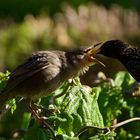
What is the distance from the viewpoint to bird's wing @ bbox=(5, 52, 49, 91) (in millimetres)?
3904

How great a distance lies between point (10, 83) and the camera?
12.9ft

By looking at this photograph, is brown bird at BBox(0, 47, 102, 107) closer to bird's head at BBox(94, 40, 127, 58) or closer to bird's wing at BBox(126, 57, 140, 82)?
bird's head at BBox(94, 40, 127, 58)

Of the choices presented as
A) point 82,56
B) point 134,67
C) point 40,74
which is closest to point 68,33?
point 134,67

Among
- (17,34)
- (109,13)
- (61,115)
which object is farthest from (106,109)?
(109,13)

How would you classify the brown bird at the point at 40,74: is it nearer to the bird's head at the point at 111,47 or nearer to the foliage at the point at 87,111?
the foliage at the point at 87,111

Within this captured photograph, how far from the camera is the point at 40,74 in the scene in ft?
13.0

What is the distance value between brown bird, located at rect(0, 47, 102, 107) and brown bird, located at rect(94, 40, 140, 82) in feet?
2.60

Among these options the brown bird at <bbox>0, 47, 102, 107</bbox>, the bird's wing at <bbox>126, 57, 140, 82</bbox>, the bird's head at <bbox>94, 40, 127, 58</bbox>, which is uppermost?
the brown bird at <bbox>0, 47, 102, 107</bbox>

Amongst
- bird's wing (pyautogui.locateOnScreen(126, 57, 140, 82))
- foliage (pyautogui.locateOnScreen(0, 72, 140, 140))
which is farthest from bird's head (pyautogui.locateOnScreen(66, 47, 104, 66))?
bird's wing (pyautogui.locateOnScreen(126, 57, 140, 82))

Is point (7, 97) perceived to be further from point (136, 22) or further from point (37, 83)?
point (136, 22)

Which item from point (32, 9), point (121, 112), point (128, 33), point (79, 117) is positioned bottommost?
point (32, 9)

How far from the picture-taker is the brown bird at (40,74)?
12.8 feet

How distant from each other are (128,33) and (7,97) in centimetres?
856

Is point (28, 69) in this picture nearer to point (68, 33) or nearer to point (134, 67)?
point (134, 67)
